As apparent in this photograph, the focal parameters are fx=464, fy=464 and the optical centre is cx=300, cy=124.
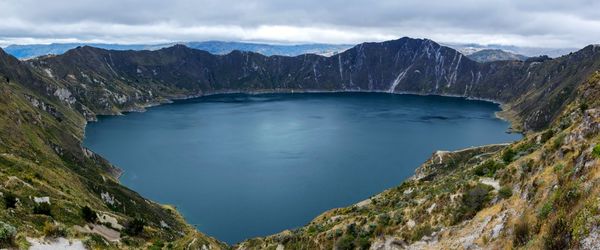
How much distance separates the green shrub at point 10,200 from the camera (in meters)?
49.0

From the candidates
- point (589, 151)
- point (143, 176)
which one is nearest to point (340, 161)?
point (143, 176)

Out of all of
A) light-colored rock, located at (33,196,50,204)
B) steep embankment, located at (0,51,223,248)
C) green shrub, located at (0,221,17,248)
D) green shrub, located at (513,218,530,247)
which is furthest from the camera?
light-colored rock, located at (33,196,50,204)

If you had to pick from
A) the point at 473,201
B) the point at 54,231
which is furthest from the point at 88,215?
the point at 473,201

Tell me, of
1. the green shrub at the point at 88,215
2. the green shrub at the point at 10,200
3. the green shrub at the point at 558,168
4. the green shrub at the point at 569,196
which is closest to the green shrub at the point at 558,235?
the green shrub at the point at 569,196

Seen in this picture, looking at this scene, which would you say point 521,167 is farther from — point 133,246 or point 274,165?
point 274,165

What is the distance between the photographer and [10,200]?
50.2m

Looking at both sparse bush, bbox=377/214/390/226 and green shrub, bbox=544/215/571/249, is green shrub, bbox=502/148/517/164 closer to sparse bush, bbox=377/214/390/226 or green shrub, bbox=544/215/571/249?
sparse bush, bbox=377/214/390/226

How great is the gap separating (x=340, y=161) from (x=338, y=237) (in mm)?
129647

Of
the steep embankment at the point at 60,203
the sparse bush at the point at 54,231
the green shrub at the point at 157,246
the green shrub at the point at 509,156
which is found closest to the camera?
the sparse bush at the point at 54,231

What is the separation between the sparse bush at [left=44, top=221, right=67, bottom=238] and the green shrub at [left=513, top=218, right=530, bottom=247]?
37150 mm

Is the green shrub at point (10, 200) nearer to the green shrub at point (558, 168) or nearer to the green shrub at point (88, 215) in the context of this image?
the green shrub at point (88, 215)

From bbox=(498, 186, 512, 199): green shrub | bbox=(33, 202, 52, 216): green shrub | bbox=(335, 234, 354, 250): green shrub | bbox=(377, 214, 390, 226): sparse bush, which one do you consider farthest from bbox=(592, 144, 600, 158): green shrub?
bbox=(33, 202, 52, 216): green shrub

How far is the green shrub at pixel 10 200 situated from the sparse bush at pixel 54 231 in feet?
34.6

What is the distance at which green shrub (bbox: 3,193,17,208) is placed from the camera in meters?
49.0
